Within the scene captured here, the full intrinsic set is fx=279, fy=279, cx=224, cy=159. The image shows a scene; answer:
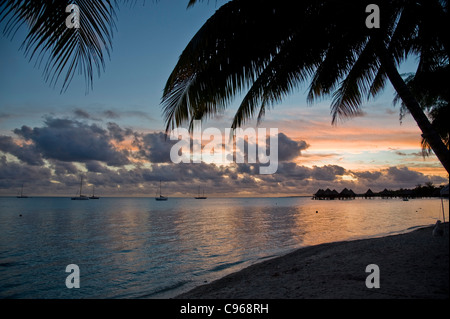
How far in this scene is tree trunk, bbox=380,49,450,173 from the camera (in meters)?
3.96

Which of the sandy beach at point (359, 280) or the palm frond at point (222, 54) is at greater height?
the palm frond at point (222, 54)

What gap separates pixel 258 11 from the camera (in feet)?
15.0

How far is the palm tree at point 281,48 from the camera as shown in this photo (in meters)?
4.40

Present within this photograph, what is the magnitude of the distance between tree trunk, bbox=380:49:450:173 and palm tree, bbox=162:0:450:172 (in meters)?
0.01

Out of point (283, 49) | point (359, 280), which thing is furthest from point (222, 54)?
point (359, 280)

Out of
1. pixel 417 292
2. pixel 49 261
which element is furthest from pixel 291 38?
pixel 49 261

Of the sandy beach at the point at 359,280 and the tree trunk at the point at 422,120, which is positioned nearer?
the tree trunk at the point at 422,120

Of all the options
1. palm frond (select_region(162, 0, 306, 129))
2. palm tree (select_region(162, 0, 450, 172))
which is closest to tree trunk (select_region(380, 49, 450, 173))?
palm tree (select_region(162, 0, 450, 172))

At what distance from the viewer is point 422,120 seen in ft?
13.6

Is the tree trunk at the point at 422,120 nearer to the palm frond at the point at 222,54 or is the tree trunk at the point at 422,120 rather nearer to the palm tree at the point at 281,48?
the palm tree at the point at 281,48

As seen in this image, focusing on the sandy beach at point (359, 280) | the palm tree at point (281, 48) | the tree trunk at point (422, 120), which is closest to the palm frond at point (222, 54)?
the palm tree at point (281, 48)

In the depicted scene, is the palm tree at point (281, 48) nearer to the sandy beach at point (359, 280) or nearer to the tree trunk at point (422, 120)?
the tree trunk at point (422, 120)

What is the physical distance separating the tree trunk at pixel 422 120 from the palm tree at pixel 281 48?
12mm
